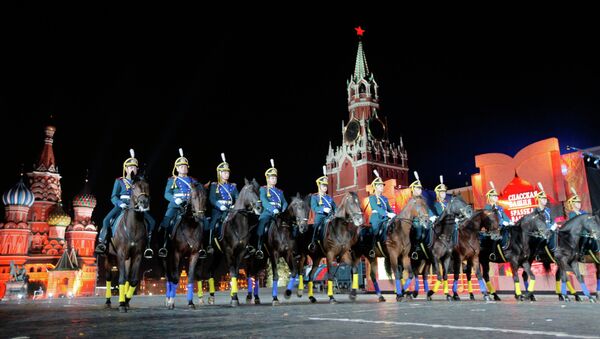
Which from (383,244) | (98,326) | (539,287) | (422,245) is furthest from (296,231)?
(539,287)

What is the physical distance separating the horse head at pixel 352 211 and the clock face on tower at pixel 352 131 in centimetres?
9018

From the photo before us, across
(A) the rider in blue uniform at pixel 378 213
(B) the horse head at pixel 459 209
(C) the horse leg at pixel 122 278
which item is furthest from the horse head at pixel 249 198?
(B) the horse head at pixel 459 209

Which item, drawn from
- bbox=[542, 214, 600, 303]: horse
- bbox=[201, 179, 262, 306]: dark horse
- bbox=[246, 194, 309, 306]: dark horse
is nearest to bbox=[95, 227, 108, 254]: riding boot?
bbox=[201, 179, 262, 306]: dark horse

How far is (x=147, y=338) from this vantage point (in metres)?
5.36

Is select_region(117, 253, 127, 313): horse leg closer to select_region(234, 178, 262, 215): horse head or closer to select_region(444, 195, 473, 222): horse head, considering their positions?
select_region(234, 178, 262, 215): horse head

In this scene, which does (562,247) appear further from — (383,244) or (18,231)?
(18,231)

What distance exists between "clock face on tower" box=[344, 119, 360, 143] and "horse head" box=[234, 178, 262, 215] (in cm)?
9199

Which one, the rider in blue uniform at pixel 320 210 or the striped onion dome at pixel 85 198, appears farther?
the striped onion dome at pixel 85 198

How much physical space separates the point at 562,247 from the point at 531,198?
70.2 ft

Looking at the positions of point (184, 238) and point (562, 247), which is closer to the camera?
point (184, 238)

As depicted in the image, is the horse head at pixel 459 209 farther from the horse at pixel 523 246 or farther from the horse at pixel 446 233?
the horse at pixel 523 246

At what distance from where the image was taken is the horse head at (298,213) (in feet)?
40.8

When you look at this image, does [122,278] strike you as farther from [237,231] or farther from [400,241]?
[400,241]

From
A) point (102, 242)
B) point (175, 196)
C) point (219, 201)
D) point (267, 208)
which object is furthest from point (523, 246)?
point (102, 242)
